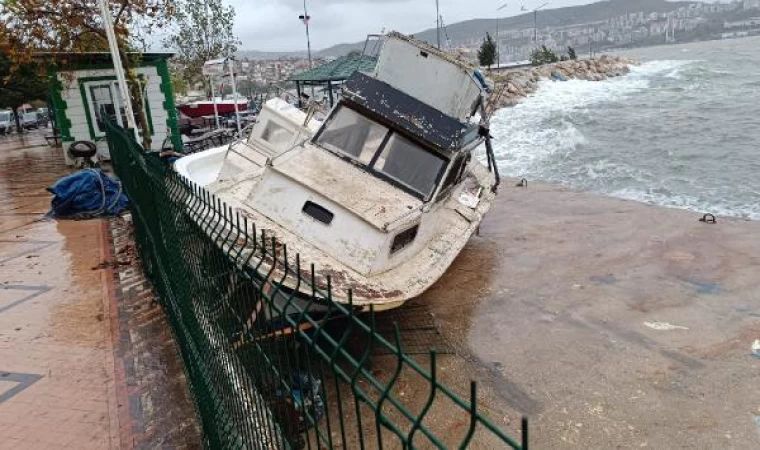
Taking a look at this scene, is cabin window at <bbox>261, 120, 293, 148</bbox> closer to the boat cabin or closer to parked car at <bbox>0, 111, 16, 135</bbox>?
the boat cabin

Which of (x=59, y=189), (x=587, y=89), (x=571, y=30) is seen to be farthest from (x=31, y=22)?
(x=571, y=30)

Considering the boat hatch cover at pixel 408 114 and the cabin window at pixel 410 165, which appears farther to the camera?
the boat hatch cover at pixel 408 114

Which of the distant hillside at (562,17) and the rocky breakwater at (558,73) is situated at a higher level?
the distant hillside at (562,17)

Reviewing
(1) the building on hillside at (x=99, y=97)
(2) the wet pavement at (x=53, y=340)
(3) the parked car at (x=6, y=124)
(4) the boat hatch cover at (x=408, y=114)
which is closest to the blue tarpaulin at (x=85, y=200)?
(2) the wet pavement at (x=53, y=340)

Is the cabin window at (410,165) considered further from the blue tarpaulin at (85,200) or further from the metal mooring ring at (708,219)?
the metal mooring ring at (708,219)

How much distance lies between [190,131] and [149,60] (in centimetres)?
537

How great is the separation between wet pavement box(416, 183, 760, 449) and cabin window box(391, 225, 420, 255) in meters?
1.85

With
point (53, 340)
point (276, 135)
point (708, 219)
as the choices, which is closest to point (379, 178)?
point (276, 135)

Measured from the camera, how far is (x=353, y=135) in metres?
8.36

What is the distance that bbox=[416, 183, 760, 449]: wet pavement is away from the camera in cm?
648

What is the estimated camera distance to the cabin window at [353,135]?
27.0ft

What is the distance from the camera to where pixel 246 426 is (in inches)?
115

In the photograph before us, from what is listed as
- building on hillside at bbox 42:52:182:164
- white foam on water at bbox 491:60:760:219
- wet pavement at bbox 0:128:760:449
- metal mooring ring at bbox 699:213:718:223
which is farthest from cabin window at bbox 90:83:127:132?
metal mooring ring at bbox 699:213:718:223

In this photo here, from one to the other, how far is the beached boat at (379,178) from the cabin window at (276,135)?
27 millimetres
